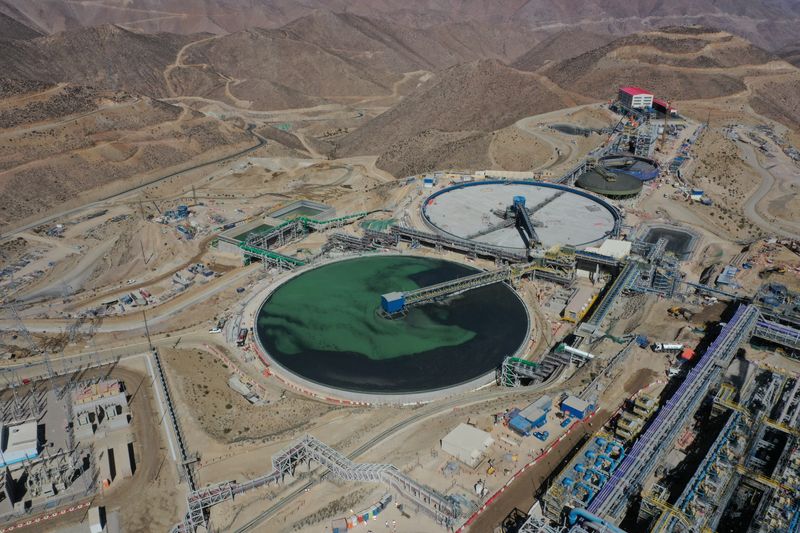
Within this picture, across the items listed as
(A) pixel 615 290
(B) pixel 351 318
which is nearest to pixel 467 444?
(B) pixel 351 318

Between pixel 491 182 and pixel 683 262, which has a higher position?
pixel 491 182

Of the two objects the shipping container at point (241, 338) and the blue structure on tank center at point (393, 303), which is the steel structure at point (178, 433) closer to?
the shipping container at point (241, 338)

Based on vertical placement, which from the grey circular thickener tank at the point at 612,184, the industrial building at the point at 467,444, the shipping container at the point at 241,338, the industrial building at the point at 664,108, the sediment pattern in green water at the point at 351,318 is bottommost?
the industrial building at the point at 467,444

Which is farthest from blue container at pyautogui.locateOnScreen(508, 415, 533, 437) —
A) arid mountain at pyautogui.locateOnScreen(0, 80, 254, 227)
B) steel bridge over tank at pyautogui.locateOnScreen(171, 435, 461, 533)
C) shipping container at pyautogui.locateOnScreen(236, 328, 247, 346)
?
arid mountain at pyautogui.locateOnScreen(0, 80, 254, 227)

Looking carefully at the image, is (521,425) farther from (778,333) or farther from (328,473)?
(778,333)

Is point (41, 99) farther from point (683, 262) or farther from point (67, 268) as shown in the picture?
point (683, 262)

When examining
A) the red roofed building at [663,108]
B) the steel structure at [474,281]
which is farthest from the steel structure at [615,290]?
the red roofed building at [663,108]

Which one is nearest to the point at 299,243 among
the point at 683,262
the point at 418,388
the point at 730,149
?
the point at 418,388
